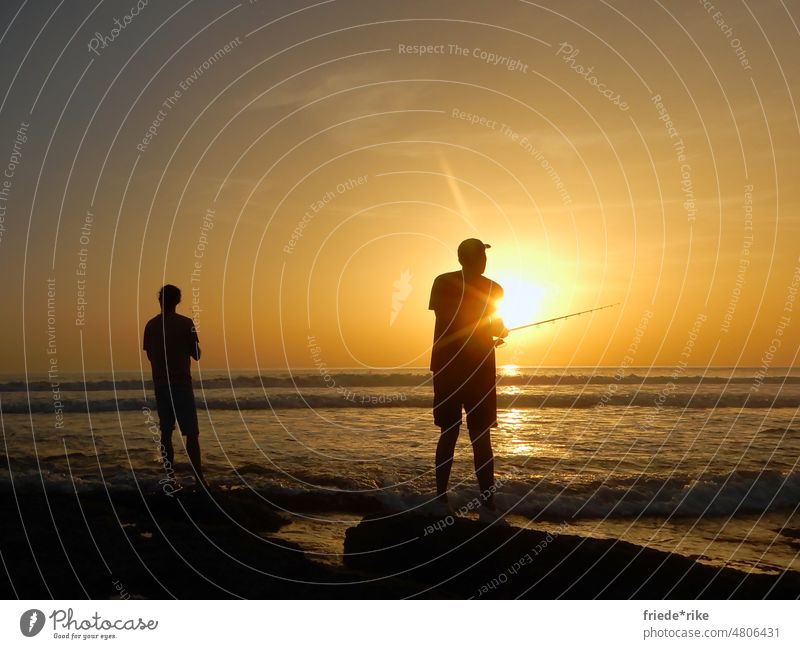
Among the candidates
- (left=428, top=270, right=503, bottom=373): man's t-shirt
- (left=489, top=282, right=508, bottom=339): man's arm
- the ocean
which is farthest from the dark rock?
(left=489, top=282, right=508, bottom=339): man's arm

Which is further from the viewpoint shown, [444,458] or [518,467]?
[518,467]

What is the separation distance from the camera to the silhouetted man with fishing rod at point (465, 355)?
907 centimetres

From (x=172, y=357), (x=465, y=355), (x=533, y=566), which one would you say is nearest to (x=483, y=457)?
(x=465, y=355)

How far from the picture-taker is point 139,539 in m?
8.56

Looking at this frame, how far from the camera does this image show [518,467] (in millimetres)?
14766

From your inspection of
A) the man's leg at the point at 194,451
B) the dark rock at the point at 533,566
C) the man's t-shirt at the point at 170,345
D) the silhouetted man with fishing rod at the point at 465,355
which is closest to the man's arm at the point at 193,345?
the man's t-shirt at the point at 170,345

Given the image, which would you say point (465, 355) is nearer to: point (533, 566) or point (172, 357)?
point (533, 566)

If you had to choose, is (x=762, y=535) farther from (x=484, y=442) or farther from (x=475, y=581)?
(x=475, y=581)

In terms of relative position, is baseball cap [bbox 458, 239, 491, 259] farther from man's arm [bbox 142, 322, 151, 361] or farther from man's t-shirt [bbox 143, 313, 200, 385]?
man's arm [bbox 142, 322, 151, 361]

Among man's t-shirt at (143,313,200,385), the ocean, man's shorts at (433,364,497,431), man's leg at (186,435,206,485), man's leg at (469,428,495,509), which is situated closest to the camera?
man's shorts at (433,364,497,431)

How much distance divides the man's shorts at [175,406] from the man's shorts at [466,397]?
4.17 metres

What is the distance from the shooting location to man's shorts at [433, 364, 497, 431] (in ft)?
29.7

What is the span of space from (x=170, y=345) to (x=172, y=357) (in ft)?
0.58

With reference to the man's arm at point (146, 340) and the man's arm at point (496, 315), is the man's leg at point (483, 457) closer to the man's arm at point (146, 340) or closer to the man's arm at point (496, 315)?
the man's arm at point (496, 315)
